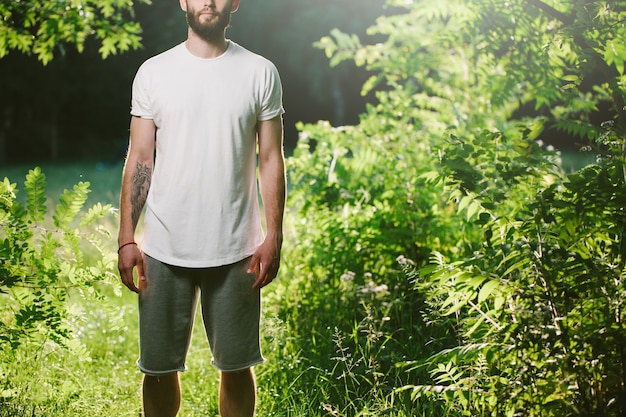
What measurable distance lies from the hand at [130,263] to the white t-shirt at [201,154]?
0.07m

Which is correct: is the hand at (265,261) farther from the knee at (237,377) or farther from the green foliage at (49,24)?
the green foliage at (49,24)

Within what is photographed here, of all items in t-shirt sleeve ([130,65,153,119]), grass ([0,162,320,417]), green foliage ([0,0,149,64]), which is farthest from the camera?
green foliage ([0,0,149,64])

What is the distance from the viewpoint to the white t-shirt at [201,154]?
2820 millimetres

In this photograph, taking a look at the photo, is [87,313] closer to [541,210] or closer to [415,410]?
[415,410]

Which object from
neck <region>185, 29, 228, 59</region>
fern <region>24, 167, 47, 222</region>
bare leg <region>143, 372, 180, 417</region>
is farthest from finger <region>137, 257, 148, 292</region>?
neck <region>185, 29, 228, 59</region>

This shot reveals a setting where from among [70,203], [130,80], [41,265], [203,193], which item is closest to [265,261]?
[203,193]

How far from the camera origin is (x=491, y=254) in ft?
9.26

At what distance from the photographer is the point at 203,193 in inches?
111

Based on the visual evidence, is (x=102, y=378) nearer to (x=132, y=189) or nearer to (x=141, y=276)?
(x=141, y=276)

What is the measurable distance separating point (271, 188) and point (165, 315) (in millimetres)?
626

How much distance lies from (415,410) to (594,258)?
1.13 m

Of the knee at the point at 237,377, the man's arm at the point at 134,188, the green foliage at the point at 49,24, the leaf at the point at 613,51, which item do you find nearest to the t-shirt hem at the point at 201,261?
the man's arm at the point at 134,188

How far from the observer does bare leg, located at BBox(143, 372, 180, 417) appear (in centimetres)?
304

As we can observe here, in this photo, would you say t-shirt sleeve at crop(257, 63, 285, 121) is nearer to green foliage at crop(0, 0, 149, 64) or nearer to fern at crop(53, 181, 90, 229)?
fern at crop(53, 181, 90, 229)
